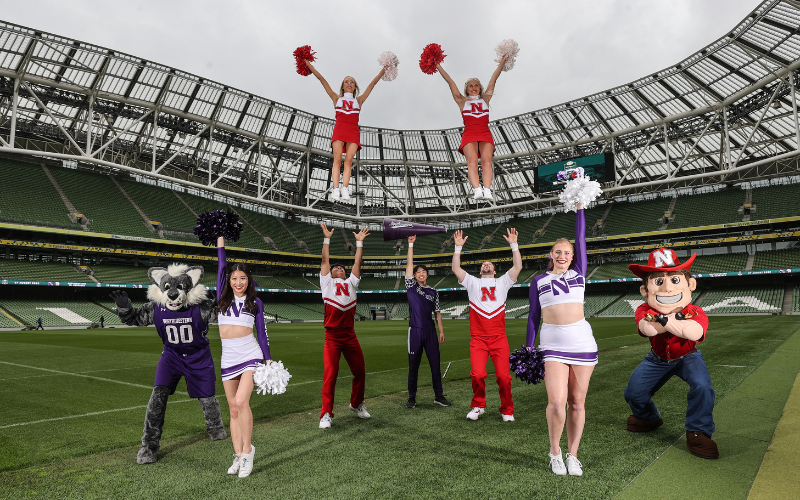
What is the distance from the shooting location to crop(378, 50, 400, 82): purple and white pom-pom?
185 inches

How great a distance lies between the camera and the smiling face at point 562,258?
12.6ft

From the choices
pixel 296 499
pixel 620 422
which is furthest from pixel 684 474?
pixel 296 499

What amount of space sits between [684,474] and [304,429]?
392cm

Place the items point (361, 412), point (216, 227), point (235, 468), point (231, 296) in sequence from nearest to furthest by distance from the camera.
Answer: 1. point (235, 468)
2. point (231, 296)
3. point (216, 227)
4. point (361, 412)

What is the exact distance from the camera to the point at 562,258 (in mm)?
3840

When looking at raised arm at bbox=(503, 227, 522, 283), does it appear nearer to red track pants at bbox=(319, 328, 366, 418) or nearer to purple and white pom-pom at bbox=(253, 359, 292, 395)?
red track pants at bbox=(319, 328, 366, 418)

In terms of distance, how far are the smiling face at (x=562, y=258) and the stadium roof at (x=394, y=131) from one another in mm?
18682

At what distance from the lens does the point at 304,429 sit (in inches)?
212

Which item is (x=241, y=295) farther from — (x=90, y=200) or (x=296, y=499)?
(x=90, y=200)

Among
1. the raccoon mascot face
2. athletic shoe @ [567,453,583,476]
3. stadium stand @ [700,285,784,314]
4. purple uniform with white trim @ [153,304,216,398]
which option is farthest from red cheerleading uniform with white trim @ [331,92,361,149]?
stadium stand @ [700,285,784,314]

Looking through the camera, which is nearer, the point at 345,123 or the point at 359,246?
the point at 345,123

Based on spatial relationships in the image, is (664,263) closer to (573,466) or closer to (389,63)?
(573,466)

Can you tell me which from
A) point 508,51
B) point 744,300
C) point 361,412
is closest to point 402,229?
point 508,51

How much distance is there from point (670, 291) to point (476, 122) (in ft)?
7.88
